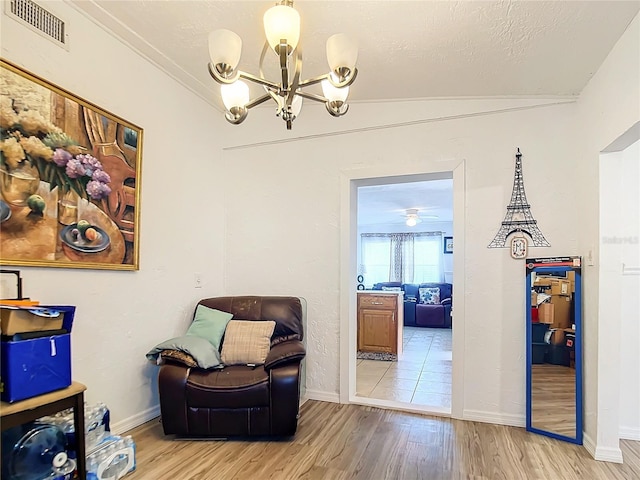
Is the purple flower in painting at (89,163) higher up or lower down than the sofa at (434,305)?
higher up

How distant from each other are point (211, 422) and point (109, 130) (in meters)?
2.09

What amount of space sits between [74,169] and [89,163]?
119 mm

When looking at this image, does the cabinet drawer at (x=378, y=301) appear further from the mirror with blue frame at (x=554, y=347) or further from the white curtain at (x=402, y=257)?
the white curtain at (x=402, y=257)

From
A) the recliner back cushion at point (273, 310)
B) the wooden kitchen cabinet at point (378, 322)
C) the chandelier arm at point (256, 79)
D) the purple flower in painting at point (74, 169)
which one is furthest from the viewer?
the wooden kitchen cabinet at point (378, 322)

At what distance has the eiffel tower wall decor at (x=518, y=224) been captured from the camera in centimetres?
299

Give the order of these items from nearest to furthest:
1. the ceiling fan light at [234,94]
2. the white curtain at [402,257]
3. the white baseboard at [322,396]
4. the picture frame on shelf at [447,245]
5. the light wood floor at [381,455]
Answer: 1. the ceiling fan light at [234,94]
2. the light wood floor at [381,455]
3. the white baseboard at [322,396]
4. the picture frame on shelf at [447,245]
5. the white curtain at [402,257]

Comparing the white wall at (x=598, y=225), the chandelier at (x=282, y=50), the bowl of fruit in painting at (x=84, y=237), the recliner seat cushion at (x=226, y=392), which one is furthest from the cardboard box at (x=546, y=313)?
the bowl of fruit in painting at (x=84, y=237)

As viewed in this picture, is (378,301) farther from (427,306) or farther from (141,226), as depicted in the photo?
(427,306)

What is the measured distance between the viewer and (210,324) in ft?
10.3

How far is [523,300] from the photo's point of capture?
9.82 ft

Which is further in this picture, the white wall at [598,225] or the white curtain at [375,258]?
the white curtain at [375,258]

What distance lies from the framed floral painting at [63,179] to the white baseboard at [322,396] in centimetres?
189

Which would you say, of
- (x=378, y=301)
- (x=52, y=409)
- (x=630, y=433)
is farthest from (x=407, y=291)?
(x=52, y=409)

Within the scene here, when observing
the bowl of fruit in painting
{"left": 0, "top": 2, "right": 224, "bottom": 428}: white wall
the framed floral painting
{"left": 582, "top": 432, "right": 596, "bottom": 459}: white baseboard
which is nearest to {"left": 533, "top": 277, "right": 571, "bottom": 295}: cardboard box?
{"left": 582, "top": 432, "right": 596, "bottom": 459}: white baseboard
